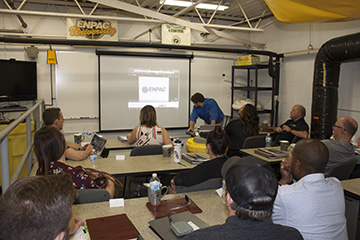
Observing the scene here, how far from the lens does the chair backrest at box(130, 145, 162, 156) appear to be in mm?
3764

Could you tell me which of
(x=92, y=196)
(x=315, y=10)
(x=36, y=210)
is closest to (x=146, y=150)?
(x=92, y=196)

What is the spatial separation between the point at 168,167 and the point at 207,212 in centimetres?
118

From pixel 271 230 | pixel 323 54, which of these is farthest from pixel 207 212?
pixel 323 54

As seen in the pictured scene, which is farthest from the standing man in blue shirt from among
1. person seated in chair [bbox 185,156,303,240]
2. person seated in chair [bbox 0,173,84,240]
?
A: person seated in chair [bbox 0,173,84,240]

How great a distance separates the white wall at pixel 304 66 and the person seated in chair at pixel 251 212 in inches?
177

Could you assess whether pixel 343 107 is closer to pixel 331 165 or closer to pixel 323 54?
pixel 323 54

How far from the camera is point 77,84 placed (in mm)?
6297

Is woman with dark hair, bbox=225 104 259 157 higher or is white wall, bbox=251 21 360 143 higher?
white wall, bbox=251 21 360 143

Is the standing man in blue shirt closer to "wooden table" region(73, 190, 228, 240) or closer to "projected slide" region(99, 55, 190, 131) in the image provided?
"projected slide" region(99, 55, 190, 131)

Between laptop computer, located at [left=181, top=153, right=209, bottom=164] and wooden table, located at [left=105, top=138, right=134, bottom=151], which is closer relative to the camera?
laptop computer, located at [left=181, top=153, right=209, bottom=164]

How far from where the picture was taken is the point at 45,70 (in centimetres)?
603

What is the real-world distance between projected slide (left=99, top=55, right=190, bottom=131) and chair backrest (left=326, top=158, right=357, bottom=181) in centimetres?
445

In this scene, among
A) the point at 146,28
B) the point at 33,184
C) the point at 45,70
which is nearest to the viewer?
the point at 33,184

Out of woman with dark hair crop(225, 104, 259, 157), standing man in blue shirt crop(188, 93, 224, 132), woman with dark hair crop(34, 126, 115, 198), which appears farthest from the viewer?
standing man in blue shirt crop(188, 93, 224, 132)
